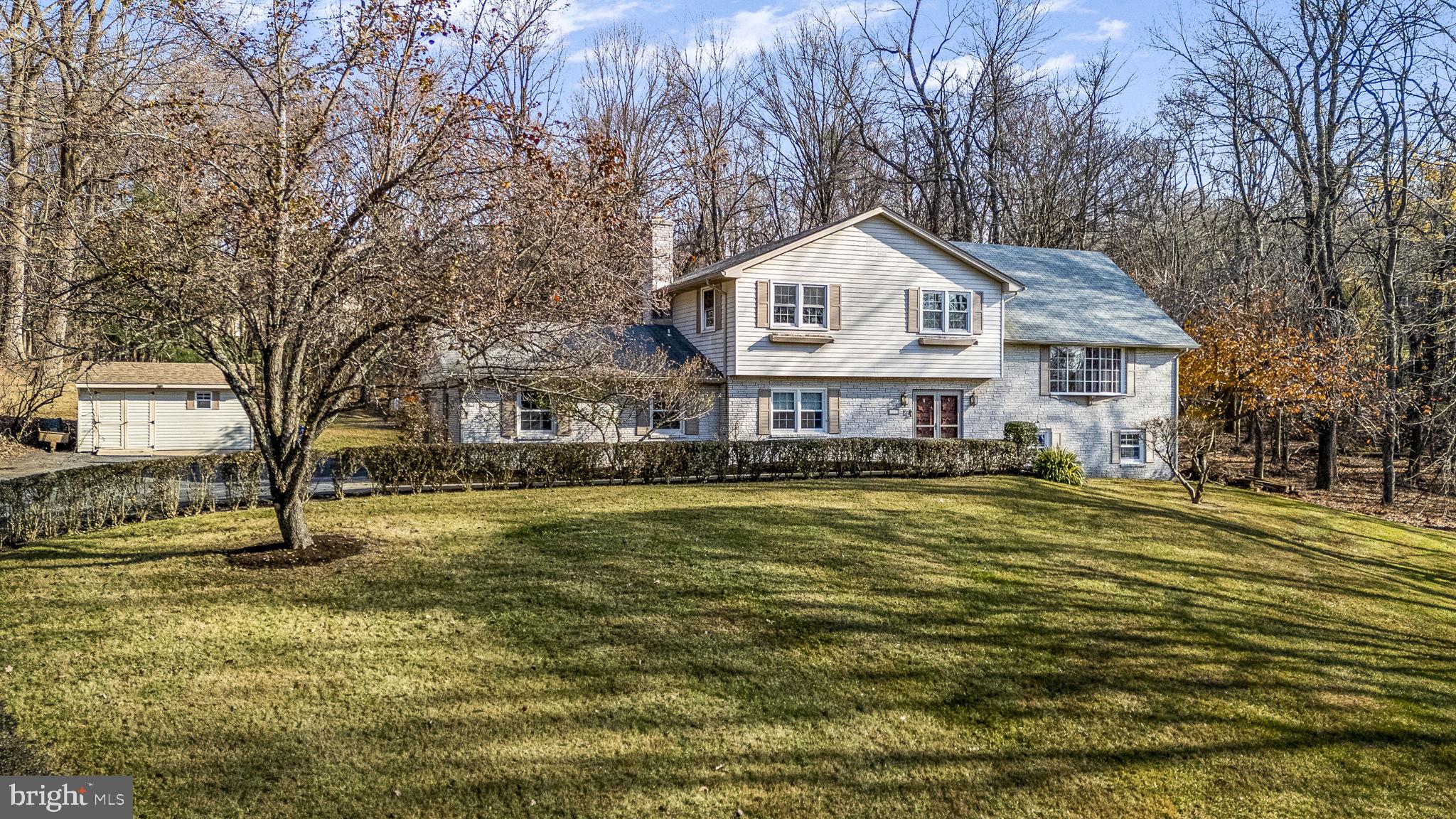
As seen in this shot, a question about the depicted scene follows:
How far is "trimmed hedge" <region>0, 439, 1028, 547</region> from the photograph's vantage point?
10523 mm

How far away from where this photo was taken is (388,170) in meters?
8.21

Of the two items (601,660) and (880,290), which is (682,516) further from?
(880,290)

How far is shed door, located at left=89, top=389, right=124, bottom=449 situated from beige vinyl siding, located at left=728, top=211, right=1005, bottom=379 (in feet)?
58.9

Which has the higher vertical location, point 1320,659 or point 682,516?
point 682,516

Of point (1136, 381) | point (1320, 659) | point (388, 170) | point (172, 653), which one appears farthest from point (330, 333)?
point (1136, 381)

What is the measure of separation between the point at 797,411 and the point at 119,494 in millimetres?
13371

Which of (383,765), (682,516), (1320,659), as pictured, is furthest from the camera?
(682,516)

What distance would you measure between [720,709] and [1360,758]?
17.5 ft

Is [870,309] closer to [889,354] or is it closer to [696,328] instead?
[889,354]

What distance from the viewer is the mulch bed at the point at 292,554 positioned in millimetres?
9109

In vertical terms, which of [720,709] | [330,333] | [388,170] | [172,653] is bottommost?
[720,709]

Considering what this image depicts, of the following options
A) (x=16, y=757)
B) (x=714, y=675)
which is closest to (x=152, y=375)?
(x=16, y=757)

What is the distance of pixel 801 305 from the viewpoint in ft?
65.9

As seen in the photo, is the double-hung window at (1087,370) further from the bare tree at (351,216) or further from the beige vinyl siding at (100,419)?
the beige vinyl siding at (100,419)
